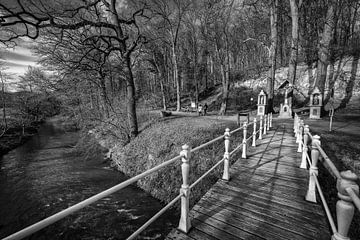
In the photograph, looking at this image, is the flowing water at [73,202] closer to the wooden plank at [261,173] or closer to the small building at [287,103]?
the wooden plank at [261,173]

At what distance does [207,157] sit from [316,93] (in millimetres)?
12975

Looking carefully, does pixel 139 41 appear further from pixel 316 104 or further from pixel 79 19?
pixel 316 104

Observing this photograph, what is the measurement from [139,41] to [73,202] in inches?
377

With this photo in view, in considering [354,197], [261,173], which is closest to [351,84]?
[261,173]

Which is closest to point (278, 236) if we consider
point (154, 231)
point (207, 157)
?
point (154, 231)

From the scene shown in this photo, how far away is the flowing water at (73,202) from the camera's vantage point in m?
5.14

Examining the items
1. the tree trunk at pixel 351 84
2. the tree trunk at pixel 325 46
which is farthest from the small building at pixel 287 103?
the tree trunk at pixel 351 84

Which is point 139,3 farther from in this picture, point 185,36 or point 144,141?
point 185,36

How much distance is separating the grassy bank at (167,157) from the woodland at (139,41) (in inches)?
81.5

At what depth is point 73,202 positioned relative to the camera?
6.58 m

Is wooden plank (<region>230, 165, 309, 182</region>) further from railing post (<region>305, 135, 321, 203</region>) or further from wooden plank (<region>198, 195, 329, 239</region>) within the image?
wooden plank (<region>198, 195, 329, 239</region>)

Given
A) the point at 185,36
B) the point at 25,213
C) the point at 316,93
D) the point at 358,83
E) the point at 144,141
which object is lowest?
the point at 25,213

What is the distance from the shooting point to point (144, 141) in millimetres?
10484

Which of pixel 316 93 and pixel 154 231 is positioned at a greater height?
pixel 316 93
